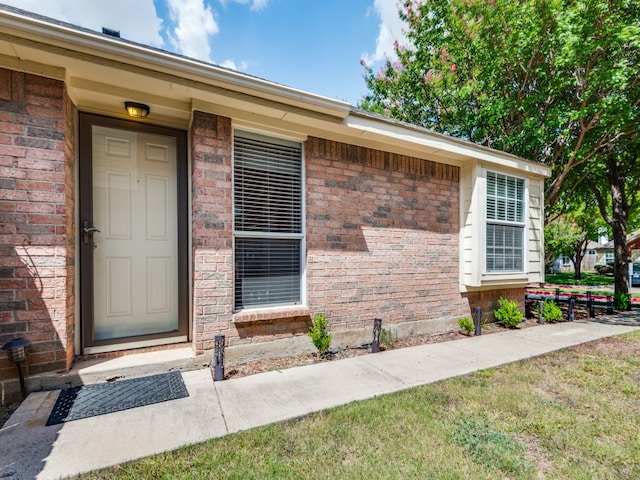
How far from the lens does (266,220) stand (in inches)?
151

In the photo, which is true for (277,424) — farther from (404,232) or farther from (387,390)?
(404,232)

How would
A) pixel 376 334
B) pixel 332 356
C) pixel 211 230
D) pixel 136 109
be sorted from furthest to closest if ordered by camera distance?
pixel 376 334, pixel 332 356, pixel 211 230, pixel 136 109

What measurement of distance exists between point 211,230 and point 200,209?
0.26 meters

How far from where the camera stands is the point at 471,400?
9.27 feet

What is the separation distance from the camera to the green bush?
543cm

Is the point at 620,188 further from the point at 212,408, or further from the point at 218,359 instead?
the point at 212,408

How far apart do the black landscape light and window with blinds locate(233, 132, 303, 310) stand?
1.87 metres

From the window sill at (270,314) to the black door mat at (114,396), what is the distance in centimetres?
85

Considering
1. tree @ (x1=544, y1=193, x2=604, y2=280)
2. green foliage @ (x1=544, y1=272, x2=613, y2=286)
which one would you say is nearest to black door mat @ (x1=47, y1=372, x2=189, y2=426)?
green foliage @ (x1=544, y1=272, x2=613, y2=286)

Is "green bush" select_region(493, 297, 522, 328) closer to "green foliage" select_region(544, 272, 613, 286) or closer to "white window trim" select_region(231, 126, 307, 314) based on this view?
"white window trim" select_region(231, 126, 307, 314)

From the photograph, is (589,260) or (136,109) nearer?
(136,109)

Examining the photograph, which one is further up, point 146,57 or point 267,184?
point 146,57

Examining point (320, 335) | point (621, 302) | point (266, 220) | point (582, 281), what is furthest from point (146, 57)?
point (582, 281)

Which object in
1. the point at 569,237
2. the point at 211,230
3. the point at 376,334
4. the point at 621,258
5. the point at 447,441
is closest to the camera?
the point at 447,441
